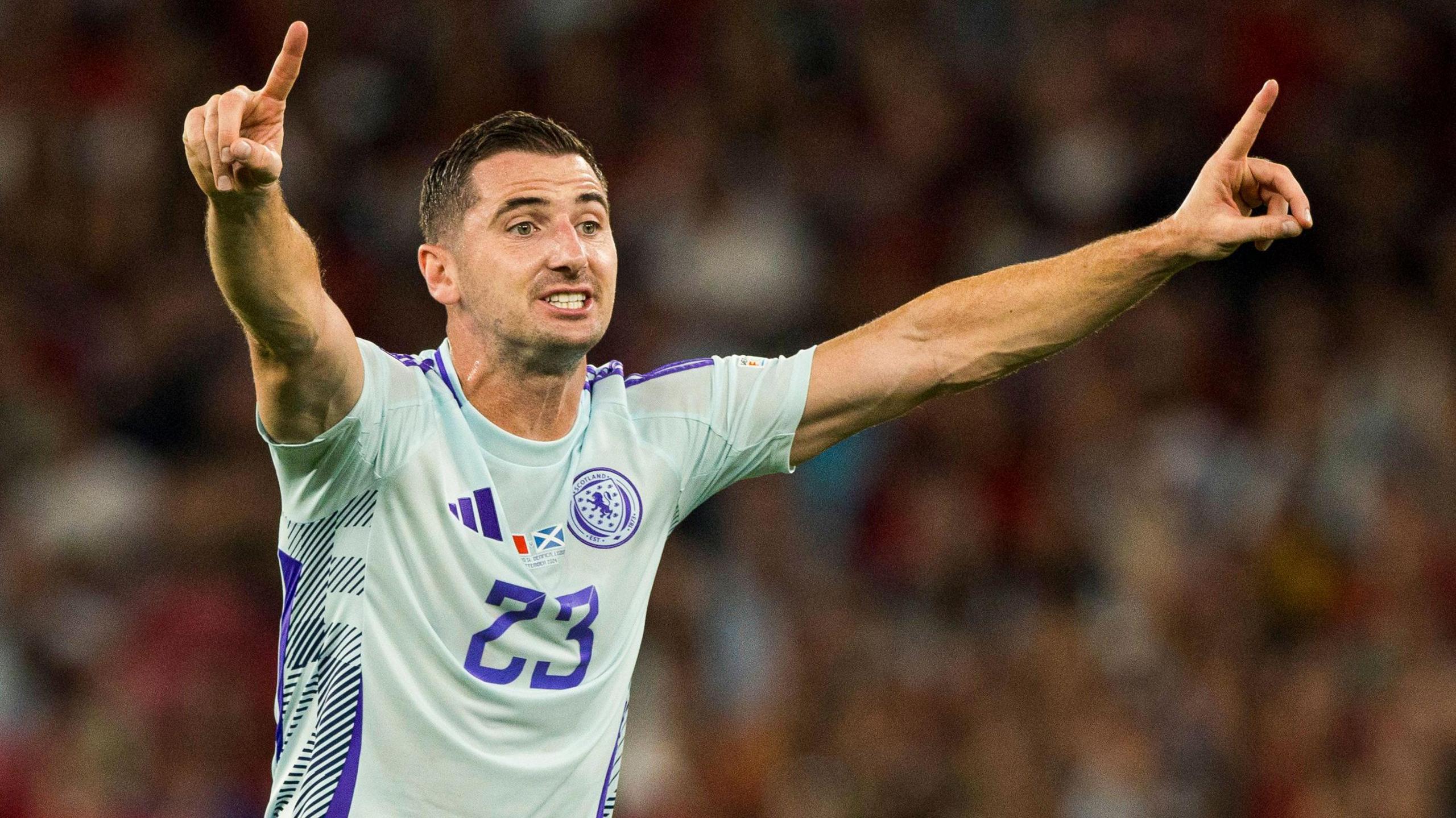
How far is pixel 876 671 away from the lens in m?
8.72

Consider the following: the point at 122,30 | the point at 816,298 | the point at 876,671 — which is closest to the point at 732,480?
the point at 876,671

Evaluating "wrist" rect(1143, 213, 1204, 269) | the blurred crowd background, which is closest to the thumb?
"wrist" rect(1143, 213, 1204, 269)

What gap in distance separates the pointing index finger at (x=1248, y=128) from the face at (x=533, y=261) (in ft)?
5.15

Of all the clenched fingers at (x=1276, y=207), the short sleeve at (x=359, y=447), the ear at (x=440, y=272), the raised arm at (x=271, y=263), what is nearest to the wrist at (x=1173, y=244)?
the clenched fingers at (x=1276, y=207)

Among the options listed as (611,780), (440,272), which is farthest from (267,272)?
(611,780)

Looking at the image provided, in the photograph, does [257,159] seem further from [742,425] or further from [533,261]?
[742,425]

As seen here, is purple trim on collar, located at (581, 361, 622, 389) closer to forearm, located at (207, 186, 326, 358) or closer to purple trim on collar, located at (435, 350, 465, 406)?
purple trim on collar, located at (435, 350, 465, 406)

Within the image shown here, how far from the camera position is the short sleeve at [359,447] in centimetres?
409

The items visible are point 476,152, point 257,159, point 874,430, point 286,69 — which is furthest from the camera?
point 874,430

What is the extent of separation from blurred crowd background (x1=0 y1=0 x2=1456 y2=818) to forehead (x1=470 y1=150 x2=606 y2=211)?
13.9ft

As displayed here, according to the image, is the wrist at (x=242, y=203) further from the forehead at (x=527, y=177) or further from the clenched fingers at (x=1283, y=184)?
the clenched fingers at (x=1283, y=184)

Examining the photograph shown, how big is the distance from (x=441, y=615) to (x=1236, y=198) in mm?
2234

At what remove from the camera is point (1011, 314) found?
15.7 ft

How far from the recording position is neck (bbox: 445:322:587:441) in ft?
14.9
